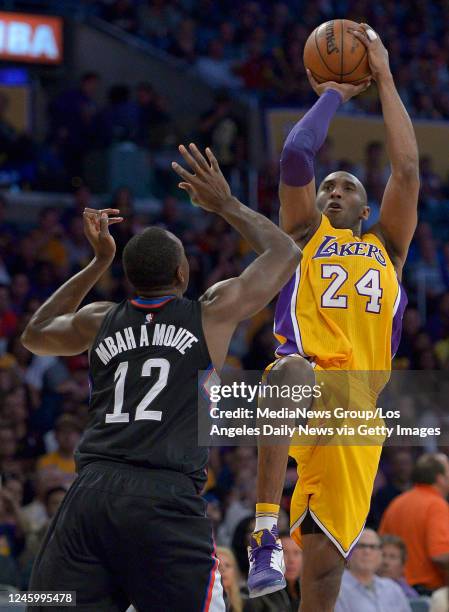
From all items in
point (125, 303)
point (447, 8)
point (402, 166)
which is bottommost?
point (125, 303)

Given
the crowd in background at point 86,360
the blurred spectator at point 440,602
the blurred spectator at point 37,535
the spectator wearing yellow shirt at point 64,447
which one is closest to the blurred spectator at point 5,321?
the crowd in background at point 86,360

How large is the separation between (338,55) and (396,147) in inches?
22.5

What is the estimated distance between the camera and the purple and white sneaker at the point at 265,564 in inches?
200

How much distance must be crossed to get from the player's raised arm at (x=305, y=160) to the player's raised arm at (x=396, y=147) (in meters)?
0.15

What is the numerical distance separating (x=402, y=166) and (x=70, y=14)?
11336mm

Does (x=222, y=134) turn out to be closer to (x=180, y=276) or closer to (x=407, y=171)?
(x=407, y=171)

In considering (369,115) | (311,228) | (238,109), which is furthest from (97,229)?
(369,115)

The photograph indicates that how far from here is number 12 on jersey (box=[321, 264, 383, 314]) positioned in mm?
5711

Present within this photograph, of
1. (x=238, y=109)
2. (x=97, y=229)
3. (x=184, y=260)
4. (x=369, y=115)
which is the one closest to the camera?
(x=184, y=260)

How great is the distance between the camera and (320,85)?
595cm

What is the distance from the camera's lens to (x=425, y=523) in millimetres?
8516

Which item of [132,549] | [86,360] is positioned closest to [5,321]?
[86,360]

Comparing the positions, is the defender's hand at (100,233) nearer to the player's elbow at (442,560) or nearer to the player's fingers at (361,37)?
the player's fingers at (361,37)

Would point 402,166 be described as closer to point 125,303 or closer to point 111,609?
point 125,303
